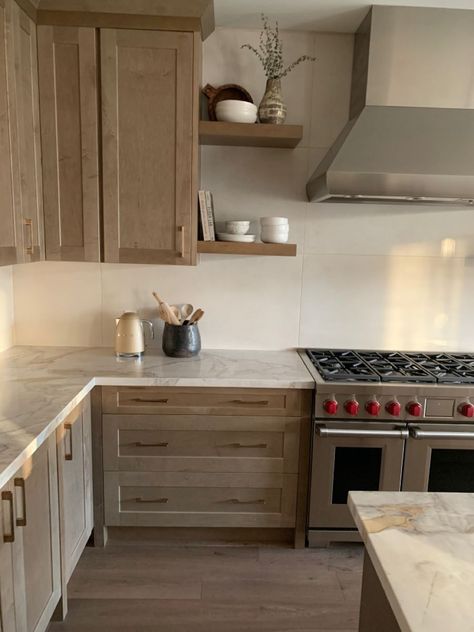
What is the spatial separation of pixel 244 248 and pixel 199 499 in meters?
1.21

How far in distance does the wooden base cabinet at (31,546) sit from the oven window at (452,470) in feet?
5.38

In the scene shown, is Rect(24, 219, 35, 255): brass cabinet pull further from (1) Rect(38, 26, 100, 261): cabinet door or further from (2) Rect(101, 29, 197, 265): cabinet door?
(2) Rect(101, 29, 197, 265): cabinet door

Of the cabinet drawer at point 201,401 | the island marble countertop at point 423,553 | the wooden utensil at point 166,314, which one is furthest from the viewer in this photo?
the wooden utensil at point 166,314

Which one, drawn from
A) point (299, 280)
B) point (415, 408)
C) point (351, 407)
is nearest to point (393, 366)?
point (415, 408)

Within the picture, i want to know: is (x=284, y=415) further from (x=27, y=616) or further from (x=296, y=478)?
(x=27, y=616)

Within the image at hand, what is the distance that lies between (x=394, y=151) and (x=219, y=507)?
1799 millimetres

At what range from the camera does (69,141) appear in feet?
7.02

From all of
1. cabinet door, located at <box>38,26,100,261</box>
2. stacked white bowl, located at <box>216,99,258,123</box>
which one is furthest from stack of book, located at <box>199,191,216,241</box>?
cabinet door, located at <box>38,26,100,261</box>

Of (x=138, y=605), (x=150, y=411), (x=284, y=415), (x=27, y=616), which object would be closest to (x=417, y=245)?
(x=284, y=415)

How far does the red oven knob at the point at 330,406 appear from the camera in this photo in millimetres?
2090

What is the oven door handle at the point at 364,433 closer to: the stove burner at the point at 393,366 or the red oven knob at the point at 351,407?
the red oven knob at the point at 351,407

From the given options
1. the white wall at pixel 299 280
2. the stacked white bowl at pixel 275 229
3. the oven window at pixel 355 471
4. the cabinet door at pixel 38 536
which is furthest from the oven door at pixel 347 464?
the cabinet door at pixel 38 536

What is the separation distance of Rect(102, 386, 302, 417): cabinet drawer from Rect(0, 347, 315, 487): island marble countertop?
0.15 feet

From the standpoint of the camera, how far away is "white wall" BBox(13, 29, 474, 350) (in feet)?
8.25
